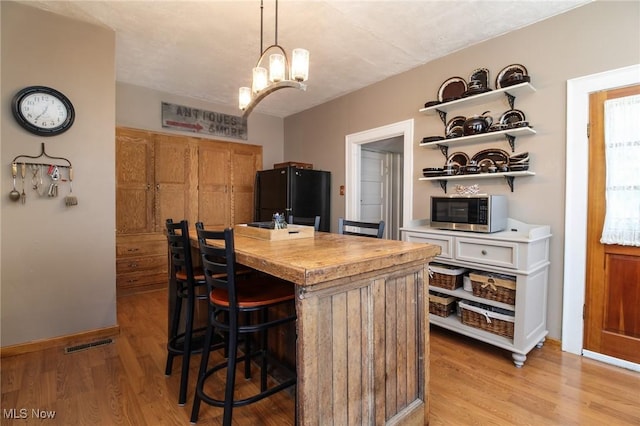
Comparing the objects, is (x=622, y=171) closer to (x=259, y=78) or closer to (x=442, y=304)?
(x=442, y=304)

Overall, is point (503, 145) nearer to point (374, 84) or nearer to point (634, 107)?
point (634, 107)

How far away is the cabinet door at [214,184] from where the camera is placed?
4.46 m

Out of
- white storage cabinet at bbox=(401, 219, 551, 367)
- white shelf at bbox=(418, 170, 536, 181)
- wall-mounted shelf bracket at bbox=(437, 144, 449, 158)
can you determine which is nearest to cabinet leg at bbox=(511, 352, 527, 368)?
white storage cabinet at bbox=(401, 219, 551, 367)

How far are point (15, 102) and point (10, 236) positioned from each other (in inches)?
39.2

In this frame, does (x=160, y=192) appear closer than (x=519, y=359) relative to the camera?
No

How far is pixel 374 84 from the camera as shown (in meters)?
3.81

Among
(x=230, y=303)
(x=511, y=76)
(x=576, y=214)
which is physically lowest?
(x=230, y=303)

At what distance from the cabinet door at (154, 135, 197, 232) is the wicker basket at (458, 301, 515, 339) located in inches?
142

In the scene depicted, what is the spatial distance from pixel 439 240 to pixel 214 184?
326 centimetres

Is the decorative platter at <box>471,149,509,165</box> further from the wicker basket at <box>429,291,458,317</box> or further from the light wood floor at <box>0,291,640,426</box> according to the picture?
the light wood floor at <box>0,291,640,426</box>

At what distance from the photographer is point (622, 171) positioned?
2166 mm

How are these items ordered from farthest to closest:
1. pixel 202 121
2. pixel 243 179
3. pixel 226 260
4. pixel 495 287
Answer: pixel 243 179, pixel 202 121, pixel 495 287, pixel 226 260

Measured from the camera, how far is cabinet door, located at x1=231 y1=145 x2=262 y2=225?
4765 mm

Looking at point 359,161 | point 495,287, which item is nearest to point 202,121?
point 359,161
